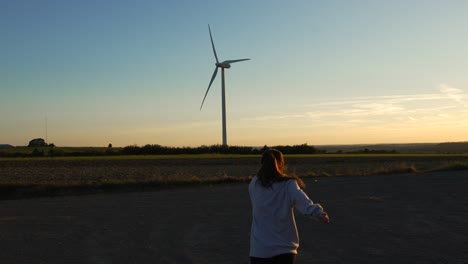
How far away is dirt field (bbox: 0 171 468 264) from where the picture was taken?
858 cm

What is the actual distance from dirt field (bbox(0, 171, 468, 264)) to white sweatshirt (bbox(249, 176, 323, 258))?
360 centimetres

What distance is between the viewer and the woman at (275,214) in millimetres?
4617

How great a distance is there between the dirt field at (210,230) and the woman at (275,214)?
3.61m

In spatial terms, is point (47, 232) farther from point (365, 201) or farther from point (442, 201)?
point (442, 201)

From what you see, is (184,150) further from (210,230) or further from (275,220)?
(275,220)

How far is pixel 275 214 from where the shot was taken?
467 cm

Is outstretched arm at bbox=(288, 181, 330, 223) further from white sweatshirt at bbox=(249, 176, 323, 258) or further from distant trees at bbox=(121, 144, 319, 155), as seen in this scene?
distant trees at bbox=(121, 144, 319, 155)

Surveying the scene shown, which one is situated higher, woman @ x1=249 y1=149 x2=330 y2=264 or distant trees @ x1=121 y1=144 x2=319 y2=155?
distant trees @ x1=121 y1=144 x2=319 y2=155

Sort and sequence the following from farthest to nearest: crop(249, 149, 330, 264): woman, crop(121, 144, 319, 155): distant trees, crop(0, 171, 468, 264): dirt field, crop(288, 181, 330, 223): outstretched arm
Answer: crop(121, 144, 319, 155): distant trees < crop(0, 171, 468, 264): dirt field < crop(249, 149, 330, 264): woman < crop(288, 181, 330, 223): outstretched arm

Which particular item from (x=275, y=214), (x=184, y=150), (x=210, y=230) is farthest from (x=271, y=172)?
(x=184, y=150)

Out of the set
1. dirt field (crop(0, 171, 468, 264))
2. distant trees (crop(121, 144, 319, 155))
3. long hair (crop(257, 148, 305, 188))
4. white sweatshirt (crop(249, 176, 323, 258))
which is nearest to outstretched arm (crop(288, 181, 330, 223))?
white sweatshirt (crop(249, 176, 323, 258))

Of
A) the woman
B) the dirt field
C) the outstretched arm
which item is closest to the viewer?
the outstretched arm

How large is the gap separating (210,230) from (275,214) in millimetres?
6769

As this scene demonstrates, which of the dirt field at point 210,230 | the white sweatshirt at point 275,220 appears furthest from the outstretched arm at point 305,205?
the dirt field at point 210,230
